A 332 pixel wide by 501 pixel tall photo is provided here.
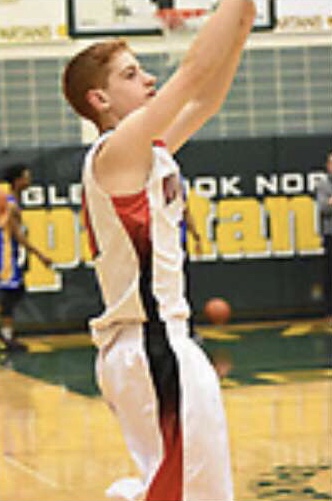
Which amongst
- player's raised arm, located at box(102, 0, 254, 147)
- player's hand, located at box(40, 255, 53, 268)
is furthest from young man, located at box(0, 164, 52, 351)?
player's raised arm, located at box(102, 0, 254, 147)

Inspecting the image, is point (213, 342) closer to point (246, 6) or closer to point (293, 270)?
point (293, 270)

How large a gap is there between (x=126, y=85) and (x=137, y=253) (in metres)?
0.50

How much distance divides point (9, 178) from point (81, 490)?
7.92m

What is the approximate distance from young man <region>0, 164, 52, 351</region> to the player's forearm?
11.2m

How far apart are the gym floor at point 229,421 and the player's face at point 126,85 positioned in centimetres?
357

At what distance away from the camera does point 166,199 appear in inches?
176

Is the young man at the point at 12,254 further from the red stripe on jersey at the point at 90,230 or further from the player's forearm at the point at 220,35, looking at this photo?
the player's forearm at the point at 220,35

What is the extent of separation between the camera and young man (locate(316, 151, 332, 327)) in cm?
1647

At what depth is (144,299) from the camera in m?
4.48

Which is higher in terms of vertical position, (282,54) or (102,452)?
(282,54)

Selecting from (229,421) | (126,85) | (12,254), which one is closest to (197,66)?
(126,85)

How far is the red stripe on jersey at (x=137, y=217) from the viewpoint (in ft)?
14.5

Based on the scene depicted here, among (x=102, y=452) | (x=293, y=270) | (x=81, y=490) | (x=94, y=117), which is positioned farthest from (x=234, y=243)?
(x=94, y=117)

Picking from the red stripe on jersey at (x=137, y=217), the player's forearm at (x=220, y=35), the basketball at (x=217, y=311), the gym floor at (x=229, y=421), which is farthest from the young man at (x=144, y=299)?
the basketball at (x=217, y=311)
